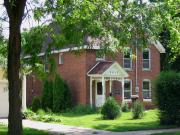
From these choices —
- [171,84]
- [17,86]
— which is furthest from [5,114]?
[17,86]

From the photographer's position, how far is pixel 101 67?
38.5 meters

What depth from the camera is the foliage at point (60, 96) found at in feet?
124

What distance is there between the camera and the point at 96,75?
37844 mm

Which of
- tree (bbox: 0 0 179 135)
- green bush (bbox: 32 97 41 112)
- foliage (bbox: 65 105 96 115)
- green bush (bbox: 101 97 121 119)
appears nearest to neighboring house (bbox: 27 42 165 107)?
foliage (bbox: 65 105 96 115)

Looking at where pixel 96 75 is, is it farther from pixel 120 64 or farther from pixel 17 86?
pixel 17 86

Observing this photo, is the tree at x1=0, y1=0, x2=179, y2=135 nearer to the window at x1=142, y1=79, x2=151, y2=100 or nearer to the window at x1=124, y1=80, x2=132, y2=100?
the window at x1=124, y1=80, x2=132, y2=100

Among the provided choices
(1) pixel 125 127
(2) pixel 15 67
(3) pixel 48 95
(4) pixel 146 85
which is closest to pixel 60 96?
(3) pixel 48 95

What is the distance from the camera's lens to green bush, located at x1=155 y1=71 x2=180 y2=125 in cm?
2455

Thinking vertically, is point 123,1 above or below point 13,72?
above

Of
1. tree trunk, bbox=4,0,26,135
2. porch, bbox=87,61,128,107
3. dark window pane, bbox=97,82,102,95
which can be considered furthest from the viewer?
dark window pane, bbox=97,82,102,95

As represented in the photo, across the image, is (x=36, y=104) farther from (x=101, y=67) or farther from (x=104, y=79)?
(x=101, y=67)

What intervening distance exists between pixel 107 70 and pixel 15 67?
78.7 ft

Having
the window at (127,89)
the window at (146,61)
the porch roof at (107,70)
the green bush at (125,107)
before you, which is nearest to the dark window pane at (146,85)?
the window at (146,61)

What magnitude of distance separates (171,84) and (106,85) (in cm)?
1580
